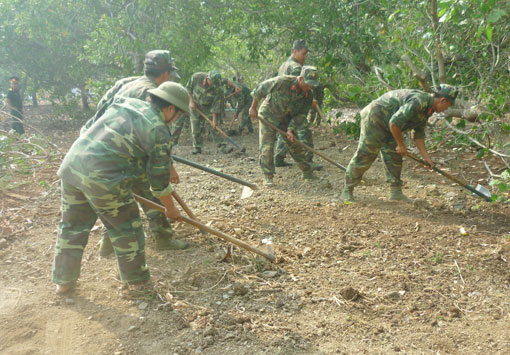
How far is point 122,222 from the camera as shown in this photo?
9.89 feet

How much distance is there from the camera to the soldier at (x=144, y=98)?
3822 millimetres

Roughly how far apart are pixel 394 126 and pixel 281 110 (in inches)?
76.6

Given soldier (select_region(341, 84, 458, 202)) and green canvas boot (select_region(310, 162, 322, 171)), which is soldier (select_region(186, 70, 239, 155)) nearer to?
green canvas boot (select_region(310, 162, 322, 171))

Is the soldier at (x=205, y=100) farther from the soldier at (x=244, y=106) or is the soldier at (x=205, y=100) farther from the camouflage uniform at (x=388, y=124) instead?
the camouflage uniform at (x=388, y=124)

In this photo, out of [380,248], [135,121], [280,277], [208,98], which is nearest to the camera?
[135,121]

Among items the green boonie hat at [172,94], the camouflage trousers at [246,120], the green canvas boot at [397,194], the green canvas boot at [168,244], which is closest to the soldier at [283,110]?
the green canvas boot at [397,194]

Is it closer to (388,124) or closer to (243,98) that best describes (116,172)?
(388,124)

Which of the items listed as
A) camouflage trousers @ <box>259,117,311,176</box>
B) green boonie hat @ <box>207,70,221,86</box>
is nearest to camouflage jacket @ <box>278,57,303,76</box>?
camouflage trousers @ <box>259,117,311,176</box>

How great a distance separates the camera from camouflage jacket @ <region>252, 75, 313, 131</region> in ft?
18.6

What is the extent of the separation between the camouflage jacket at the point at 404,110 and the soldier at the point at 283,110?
109 centimetres

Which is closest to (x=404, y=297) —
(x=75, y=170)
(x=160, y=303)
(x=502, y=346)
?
(x=502, y=346)

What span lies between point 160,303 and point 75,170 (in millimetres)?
1176

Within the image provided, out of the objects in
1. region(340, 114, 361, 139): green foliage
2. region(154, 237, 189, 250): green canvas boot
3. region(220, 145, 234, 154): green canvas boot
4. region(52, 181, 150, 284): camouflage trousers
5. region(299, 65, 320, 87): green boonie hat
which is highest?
region(299, 65, 320, 87): green boonie hat

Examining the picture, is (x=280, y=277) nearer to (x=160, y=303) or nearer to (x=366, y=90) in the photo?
(x=160, y=303)
